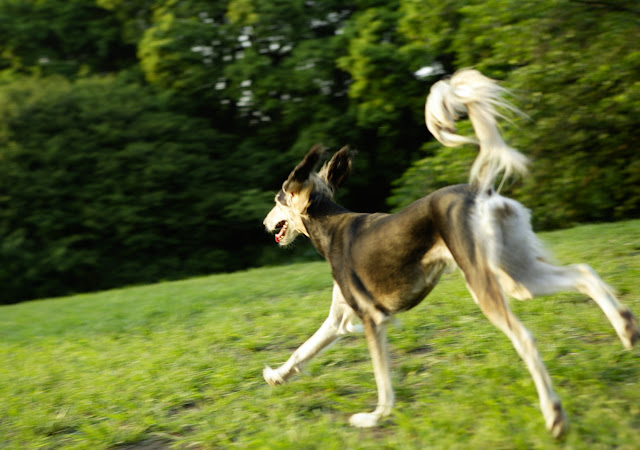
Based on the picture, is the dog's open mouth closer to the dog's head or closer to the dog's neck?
the dog's head

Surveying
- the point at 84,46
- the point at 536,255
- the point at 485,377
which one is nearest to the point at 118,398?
the point at 485,377

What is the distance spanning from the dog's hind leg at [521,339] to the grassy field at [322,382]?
0.41 feet

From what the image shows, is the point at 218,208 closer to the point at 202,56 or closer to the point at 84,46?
the point at 202,56

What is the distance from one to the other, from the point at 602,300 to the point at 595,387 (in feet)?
2.17

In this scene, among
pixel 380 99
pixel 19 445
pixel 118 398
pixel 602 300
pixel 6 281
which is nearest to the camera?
pixel 602 300

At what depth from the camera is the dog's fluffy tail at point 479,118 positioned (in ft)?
11.9

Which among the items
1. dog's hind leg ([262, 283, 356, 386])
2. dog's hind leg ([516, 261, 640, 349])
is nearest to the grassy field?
dog's hind leg ([262, 283, 356, 386])

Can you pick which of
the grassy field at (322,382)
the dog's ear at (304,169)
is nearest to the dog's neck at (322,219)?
the dog's ear at (304,169)

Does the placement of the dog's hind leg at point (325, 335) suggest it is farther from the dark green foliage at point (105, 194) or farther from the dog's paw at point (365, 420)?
the dark green foliage at point (105, 194)

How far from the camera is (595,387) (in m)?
4.06

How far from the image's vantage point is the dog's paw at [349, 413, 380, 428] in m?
4.16

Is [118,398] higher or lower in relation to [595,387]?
lower

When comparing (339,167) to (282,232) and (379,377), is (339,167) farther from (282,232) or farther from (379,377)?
(379,377)

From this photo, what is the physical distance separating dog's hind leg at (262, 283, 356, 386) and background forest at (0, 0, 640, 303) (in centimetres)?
1183
